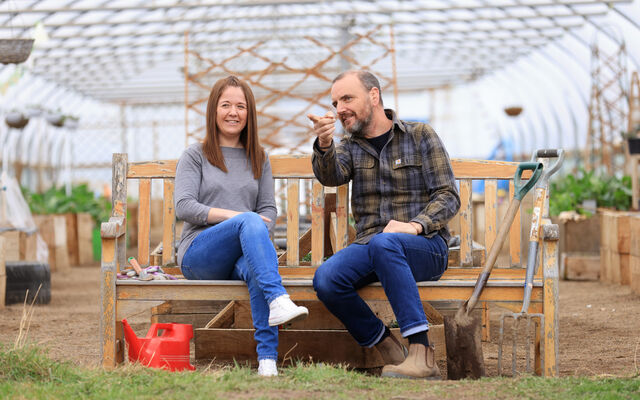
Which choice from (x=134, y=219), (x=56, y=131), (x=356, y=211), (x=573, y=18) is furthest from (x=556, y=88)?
(x=356, y=211)

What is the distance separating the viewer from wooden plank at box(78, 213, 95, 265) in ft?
31.4

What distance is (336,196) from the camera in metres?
3.65

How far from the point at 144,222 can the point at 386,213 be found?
115 cm

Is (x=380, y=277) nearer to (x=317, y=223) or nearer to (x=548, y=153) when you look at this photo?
(x=317, y=223)

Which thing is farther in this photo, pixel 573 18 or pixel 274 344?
pixel 573 18

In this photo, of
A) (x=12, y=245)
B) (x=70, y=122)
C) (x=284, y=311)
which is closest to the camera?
(x=284, y=311)

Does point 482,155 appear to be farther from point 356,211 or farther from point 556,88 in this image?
point 356,211

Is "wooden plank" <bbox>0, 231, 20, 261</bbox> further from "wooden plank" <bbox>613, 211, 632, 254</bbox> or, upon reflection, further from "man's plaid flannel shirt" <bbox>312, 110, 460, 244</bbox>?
"wooden plank" <bbox>613, 211, 632, 254</bbox>

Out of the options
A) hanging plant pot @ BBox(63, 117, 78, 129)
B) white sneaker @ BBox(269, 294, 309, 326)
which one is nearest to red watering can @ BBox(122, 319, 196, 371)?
white sneaker @ BBox(269, 294, 309, 326)

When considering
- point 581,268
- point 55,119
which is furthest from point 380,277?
point 55,119

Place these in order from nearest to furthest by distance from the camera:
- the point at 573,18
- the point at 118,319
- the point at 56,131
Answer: the point at 118,319
the point at 573,18
the point at 56,131

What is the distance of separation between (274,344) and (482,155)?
20.3 metres

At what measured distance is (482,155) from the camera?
22.5 m

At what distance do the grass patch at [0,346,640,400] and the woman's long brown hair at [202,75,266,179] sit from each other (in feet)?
3.03
